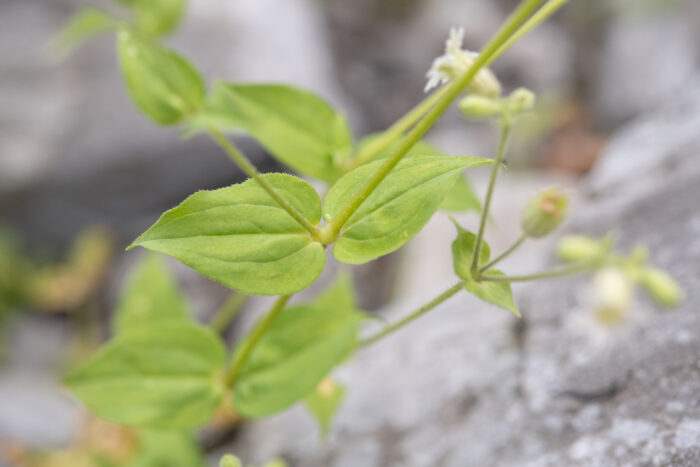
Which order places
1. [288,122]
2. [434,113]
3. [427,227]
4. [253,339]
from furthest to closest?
[427,227] < [288,122] < [253,339] < [434,113]

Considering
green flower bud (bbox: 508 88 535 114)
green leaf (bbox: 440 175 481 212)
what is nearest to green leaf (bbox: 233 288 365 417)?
green leaf (bbox: 440 175 481 212)

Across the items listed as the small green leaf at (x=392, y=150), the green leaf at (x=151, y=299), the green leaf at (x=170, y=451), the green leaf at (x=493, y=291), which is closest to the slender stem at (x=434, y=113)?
the green leaf at (x=493, y=291)

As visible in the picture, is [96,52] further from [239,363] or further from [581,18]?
[581,18]

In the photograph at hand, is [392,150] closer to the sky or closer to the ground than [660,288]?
closer to the sky

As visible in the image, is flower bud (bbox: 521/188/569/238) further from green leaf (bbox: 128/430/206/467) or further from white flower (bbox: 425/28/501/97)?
green leaf (bbox: 128/430/206/467)

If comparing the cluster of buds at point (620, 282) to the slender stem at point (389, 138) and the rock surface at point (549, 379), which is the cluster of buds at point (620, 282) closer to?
the rock surface at point (549, 379)

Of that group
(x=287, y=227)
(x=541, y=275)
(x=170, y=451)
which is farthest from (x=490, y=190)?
(x=170, y=451)

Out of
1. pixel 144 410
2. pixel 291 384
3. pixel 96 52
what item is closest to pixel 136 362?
pixel 144 410

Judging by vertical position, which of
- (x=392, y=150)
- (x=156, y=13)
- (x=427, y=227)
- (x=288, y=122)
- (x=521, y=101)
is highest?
(x=427, y=227)

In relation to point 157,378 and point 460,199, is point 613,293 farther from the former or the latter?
point 157,378
